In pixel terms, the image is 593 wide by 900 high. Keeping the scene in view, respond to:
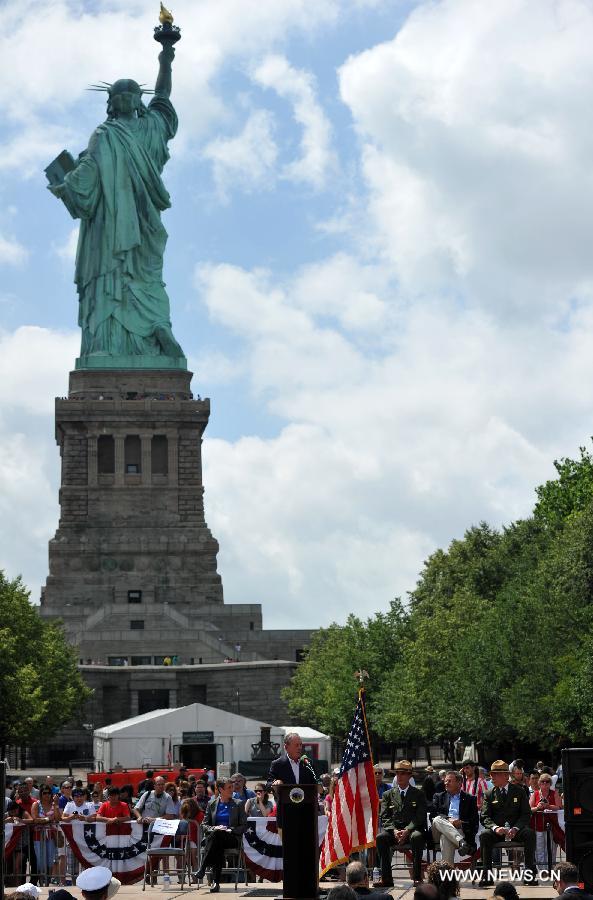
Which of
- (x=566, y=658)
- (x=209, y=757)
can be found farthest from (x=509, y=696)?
(x=209, y=757)

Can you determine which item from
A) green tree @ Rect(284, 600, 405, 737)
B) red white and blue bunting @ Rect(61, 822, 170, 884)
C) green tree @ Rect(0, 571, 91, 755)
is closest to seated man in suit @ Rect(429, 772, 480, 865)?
red white and blue bunting @ Rect(61, 822, 170, 884)

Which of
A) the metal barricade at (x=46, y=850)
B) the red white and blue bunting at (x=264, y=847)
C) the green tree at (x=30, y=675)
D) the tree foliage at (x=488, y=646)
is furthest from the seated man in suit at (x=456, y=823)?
the green tree at (x=30, y=675)

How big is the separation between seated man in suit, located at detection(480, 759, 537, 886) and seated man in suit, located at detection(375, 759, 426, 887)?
2.54 feet

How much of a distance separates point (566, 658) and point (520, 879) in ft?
93.5

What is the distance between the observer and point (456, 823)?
845 inches

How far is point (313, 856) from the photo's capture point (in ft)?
56.7

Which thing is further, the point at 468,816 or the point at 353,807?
the point at 468,816

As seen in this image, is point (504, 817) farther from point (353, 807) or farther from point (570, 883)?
point (570, 883)

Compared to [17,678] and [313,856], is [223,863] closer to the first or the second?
[313,856]

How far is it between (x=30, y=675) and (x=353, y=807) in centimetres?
4107

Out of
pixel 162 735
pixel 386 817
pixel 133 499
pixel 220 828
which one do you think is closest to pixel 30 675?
pixel 162 735

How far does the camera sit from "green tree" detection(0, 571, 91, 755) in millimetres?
59750

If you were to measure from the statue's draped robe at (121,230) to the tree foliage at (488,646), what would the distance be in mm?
20265

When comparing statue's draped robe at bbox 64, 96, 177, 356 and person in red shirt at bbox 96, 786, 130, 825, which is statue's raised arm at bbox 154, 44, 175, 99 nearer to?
statue's draped robe at bbox 64, 96, 177, 356
